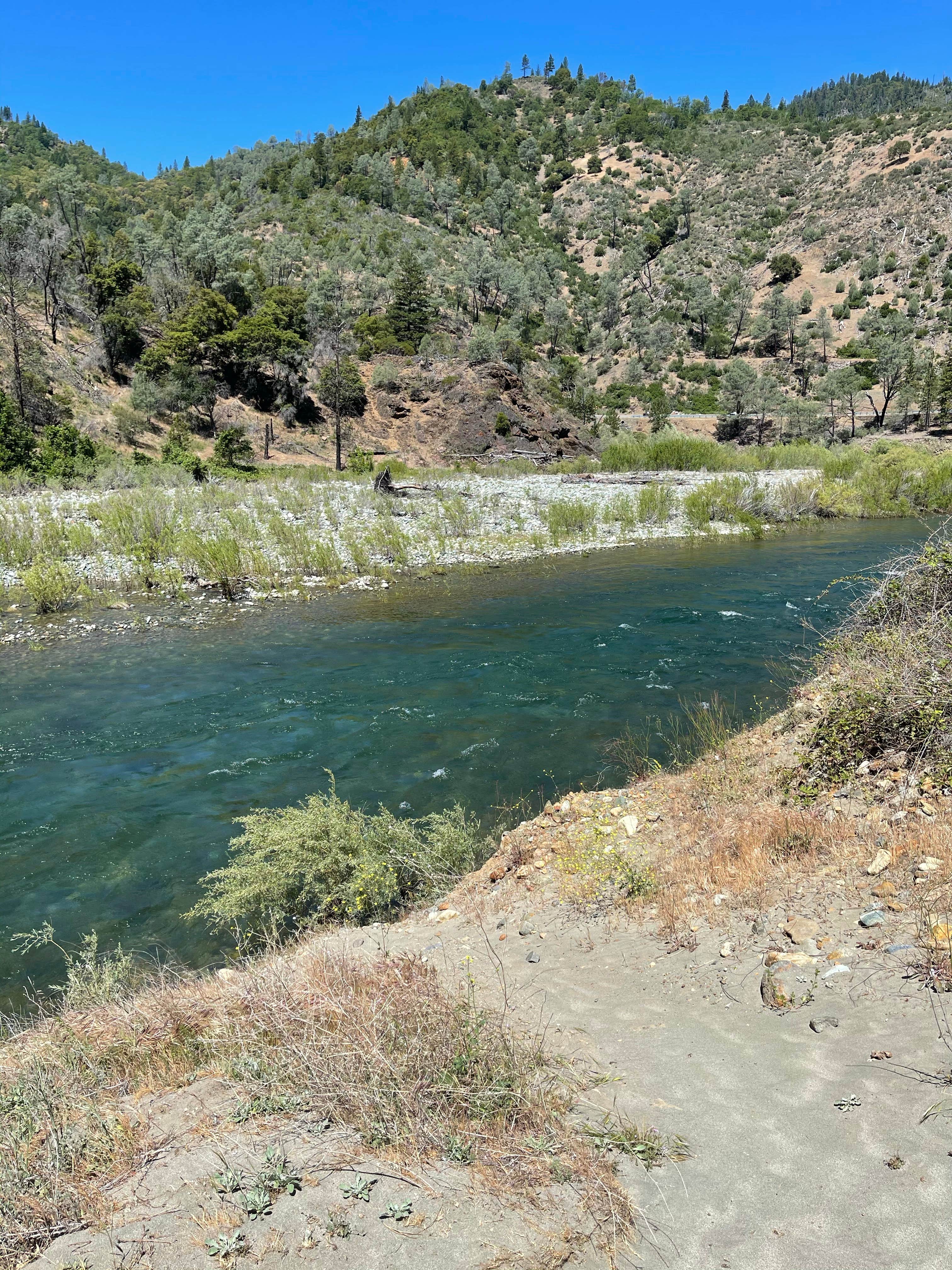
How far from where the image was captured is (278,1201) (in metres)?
2.46

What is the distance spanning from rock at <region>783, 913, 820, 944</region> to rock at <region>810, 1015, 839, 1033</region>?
0.67 metres

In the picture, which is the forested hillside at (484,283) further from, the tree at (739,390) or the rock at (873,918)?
the rock at (873,918)

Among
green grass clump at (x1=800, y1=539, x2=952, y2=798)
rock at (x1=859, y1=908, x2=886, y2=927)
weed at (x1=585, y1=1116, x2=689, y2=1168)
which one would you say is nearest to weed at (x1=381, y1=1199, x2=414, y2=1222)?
weed at (x1=585, y1=1116, x2=689, y2=1168)

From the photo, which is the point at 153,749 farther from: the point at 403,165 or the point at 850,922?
the point at 403,165

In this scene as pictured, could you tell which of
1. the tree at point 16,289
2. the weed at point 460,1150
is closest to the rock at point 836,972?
the weed at point 460,1150

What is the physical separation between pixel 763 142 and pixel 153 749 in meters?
141

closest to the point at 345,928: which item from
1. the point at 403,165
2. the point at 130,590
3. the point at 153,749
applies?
the point at 153,749

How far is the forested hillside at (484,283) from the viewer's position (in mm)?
43250

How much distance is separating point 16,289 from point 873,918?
52.9 metres

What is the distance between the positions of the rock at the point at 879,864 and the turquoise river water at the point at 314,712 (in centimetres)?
342

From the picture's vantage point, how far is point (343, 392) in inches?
1784

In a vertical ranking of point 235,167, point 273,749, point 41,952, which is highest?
point 235,167

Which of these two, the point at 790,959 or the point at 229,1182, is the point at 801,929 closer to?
the point at 790,959

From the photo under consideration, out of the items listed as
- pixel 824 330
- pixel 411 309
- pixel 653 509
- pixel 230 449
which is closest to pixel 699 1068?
pixel 653 509
